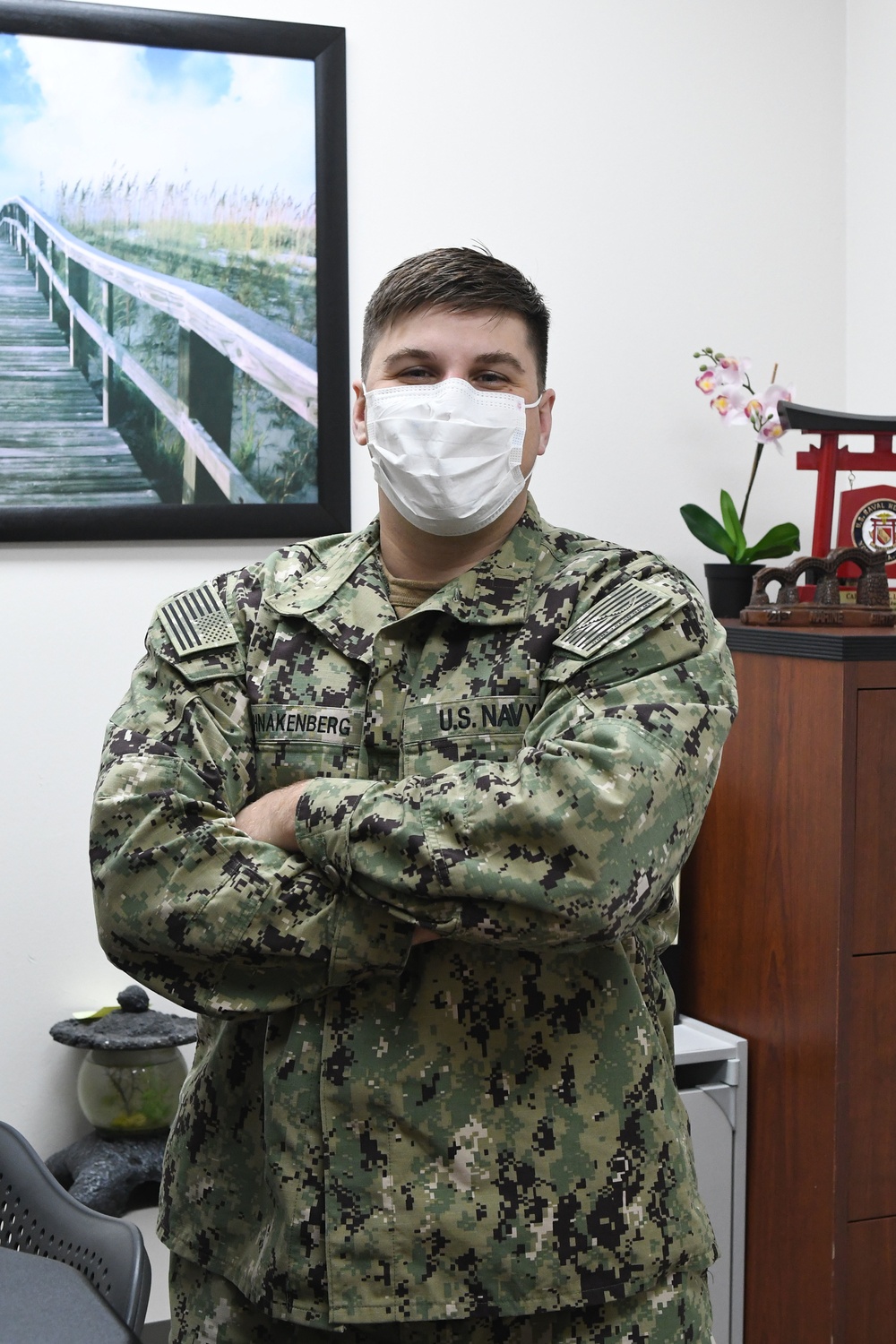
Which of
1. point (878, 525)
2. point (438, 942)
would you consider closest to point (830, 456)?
point (878, 525)

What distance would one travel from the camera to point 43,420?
7.47 feet

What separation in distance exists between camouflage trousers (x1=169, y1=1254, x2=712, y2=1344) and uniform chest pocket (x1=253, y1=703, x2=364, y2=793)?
0.50 meters

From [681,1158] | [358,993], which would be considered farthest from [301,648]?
[681,1158]

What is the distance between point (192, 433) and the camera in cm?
236

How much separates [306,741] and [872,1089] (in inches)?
50.4

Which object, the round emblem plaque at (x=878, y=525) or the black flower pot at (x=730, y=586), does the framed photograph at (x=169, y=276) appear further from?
the round emblem plaque at (x=878, y=525)

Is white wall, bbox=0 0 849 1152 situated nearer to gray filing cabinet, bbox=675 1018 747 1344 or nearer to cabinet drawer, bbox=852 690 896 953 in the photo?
cabinet drawer, bbox=852 690 896 953

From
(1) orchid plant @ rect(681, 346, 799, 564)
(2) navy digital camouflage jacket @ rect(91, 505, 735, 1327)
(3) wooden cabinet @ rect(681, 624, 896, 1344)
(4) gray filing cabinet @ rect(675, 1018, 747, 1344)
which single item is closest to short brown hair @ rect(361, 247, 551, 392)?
(2) navy digital camouflage jacket @ rect(91, 505, 735, 1327)

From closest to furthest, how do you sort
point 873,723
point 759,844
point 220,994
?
1. point 220,994
2. point 873,723
3. point 759,844

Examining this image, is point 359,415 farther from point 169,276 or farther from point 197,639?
point 169,276

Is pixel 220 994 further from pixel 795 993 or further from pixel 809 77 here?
pixel 809 77

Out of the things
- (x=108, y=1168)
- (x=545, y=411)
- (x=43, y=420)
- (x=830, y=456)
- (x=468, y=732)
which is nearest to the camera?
(x=468, y=732)

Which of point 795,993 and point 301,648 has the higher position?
point 301,648

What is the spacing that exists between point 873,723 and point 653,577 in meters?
0.89
